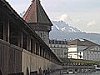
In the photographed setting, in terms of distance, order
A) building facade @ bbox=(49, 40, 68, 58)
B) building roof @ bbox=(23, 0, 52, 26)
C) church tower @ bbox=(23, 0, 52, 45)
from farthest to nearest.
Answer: building facade @ bbox=(49, 40, 68, 58), building roof @ bbox=(23, 0, 52, 26), church tower @ bbox=(23, 0, 52, 45)

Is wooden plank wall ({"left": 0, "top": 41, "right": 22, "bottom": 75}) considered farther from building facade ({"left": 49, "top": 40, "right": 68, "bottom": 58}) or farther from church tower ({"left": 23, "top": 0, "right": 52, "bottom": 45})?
building facade ({"left": 49, "top": 40, "right": 68, "bottom": 58})

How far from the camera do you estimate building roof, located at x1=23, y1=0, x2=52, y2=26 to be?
99312 mm

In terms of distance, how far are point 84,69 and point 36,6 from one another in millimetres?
50344

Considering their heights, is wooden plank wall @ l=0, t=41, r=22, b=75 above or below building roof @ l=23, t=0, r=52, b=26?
below

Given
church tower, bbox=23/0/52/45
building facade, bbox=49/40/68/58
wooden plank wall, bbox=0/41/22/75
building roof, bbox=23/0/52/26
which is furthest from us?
building facade, bbox=49/40/68/58

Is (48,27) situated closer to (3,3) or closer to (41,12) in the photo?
(41,12)

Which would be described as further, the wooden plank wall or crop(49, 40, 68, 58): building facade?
crop(49, 40, 68, 58): building facade

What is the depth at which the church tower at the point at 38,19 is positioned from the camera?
98.1 metres

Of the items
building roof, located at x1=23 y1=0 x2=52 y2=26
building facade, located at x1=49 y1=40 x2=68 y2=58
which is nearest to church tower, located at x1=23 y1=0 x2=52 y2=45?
building roof, located at x1=23 y1=0 x2=52 y2=26

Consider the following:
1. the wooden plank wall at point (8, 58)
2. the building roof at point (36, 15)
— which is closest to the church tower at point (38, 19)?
the building roof at point (36, 15)

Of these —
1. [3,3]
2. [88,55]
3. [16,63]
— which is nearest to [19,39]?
[16,63]

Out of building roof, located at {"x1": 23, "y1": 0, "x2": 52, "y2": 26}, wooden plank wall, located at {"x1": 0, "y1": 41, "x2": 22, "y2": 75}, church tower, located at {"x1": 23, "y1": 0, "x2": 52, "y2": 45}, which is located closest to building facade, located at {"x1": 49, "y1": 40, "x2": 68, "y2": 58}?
building roof, located at {"x1": 23, "y1": 0, "x2": 52, "y2": 26}

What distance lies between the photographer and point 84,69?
145 meters

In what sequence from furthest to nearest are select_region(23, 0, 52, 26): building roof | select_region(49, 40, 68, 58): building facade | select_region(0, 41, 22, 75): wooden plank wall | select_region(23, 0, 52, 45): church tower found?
select_region(49, 40, 68, 58): building facade, select_region(23, 0, 52, 26): building roof, select_region(23, 0, 52, 45): church tower, select_region(0, 41, 22, 75): wooden plank wall
